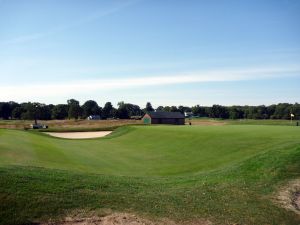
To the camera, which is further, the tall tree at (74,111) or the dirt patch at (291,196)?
the tall tree at (74,111)

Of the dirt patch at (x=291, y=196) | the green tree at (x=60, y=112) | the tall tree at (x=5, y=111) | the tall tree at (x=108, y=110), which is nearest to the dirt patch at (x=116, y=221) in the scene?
the dirt patch at (x=291, y=196)

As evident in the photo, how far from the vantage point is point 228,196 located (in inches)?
570

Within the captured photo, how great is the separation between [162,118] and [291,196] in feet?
328

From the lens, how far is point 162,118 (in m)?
115

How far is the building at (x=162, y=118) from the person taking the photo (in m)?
112

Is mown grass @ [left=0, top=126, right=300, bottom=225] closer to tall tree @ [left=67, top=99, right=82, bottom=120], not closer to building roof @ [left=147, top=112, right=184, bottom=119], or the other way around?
building roof @ [left=147, top=112, right=184, bottom=119]

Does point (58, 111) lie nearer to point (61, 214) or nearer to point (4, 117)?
point (4, 117)

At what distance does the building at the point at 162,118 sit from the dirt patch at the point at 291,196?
3703 inches

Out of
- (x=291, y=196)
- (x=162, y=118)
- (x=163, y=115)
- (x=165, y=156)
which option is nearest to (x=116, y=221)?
(x=291, y=196)

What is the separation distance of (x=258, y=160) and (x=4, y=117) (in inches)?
7527

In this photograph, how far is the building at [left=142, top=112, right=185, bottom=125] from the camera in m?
112

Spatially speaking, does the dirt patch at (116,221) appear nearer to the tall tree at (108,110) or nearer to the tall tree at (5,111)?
the tall tree at (108,110)

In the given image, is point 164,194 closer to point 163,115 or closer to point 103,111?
point 163,115

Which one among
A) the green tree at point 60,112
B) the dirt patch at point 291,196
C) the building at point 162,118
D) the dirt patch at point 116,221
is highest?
the green tree at point 60,112
